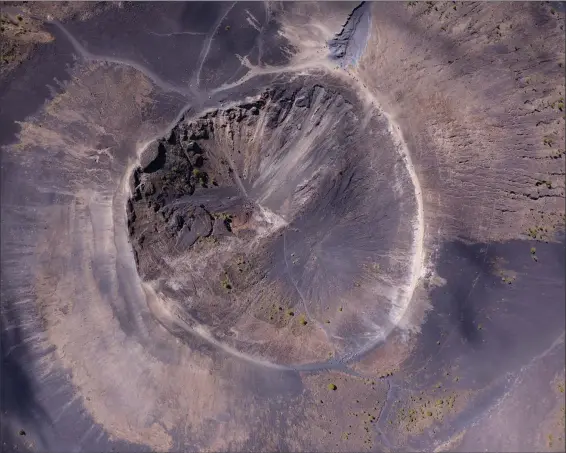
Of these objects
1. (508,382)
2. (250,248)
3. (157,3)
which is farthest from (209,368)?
(157,3)

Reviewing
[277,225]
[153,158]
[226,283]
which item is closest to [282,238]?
[277,225]

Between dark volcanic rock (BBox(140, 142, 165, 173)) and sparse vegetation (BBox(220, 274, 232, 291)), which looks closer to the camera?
dark volcanic rock (BBox(140, 142, 165, 173))

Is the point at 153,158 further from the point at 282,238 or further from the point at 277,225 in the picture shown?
the point at 282,238

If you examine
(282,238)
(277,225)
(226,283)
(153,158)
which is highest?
(153,158)

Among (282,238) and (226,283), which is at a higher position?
(282,238)

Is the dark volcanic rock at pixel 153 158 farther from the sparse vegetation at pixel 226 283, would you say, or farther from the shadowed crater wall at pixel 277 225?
the sparse vegetation at pixel 226 283

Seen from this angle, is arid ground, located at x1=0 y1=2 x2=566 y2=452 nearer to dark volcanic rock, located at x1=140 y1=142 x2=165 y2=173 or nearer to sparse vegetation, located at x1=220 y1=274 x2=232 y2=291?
sparse vegetation, located at x1=220 y1=274 x2=232 y2=291

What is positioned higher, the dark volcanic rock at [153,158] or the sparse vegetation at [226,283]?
the dark volcanic rock at [153,158]

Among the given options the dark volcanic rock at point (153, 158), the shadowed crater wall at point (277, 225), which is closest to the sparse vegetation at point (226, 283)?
the shadowed crater wall at point (277, 225)

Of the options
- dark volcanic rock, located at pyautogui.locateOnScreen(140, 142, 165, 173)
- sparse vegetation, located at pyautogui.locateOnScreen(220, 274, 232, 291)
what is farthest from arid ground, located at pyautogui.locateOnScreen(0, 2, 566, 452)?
dark volcanic rock, located at pyautogui.locateOnScreen(140, 142, 165, 173)
